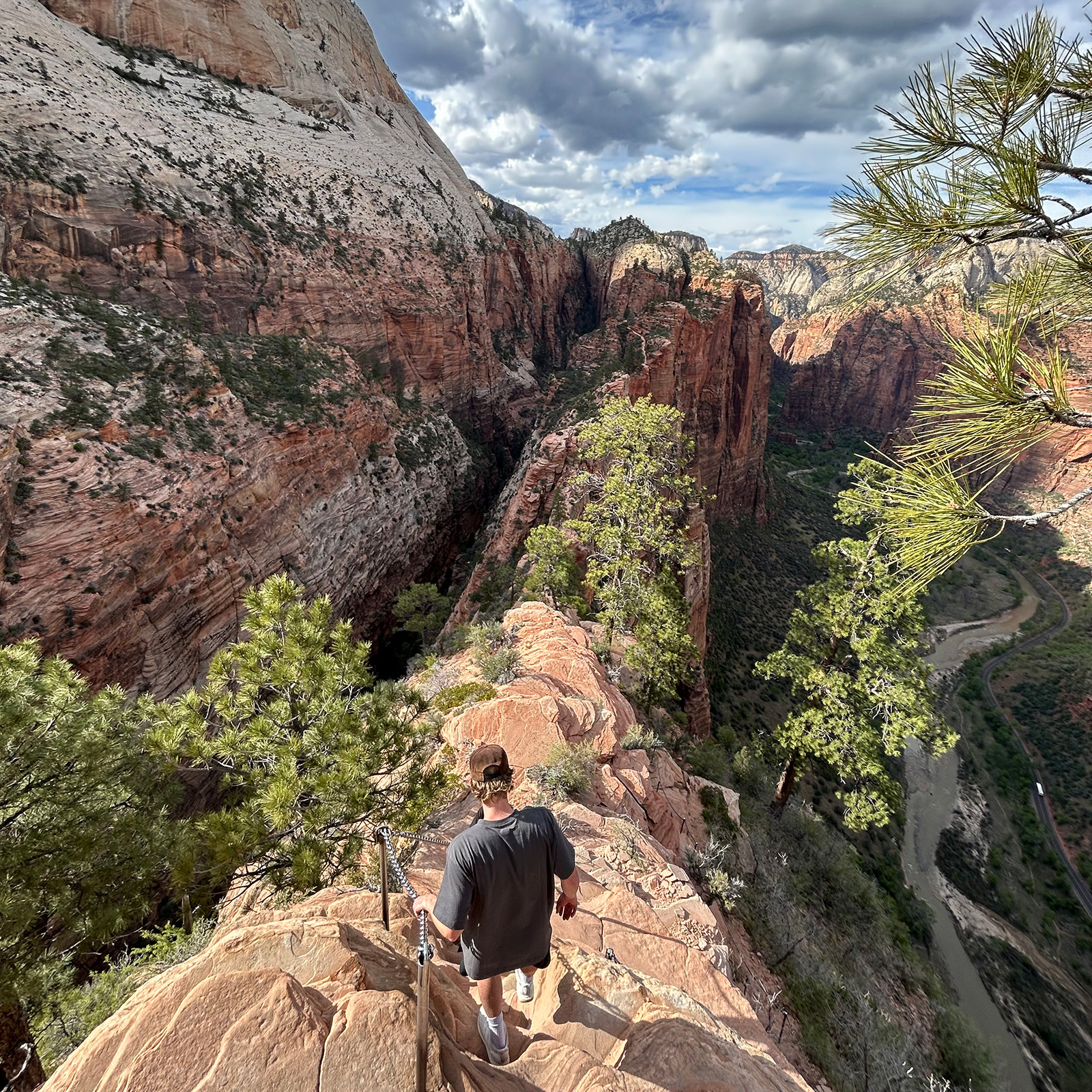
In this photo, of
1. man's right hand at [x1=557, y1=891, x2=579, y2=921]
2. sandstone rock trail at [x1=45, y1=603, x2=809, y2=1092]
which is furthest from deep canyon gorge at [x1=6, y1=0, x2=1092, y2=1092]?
man's right hand at [x1=557, y1=891, x2=579, y2=921]

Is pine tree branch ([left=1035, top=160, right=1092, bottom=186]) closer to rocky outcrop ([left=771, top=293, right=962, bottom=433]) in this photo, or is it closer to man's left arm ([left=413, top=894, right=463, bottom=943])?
man's left arm ([left=413, top=894, right=463, bottom=943])

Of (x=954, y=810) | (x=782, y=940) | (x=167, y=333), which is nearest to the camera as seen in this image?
(x=782, y=940)

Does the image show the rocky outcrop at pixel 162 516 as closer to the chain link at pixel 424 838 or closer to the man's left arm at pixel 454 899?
the chain link at pixel 424 838

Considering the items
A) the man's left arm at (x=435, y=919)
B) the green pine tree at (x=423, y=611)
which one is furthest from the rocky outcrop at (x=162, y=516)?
the man's left arm at (x=435, y=919)

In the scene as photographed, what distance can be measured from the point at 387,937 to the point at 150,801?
129 inches

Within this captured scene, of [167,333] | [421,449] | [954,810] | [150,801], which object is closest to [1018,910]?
[954,810]

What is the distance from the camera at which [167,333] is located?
22.7 metres

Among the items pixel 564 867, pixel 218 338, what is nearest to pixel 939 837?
pixel 564 867

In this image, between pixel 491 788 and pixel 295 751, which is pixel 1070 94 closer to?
pixel 491 788

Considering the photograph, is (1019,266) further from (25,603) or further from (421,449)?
(421,449)

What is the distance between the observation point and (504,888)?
3256 mm

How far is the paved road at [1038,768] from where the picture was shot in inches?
976

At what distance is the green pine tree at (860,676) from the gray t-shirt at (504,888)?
37.6ft

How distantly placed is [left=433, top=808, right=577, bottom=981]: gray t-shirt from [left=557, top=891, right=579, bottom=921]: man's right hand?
0.14 m
